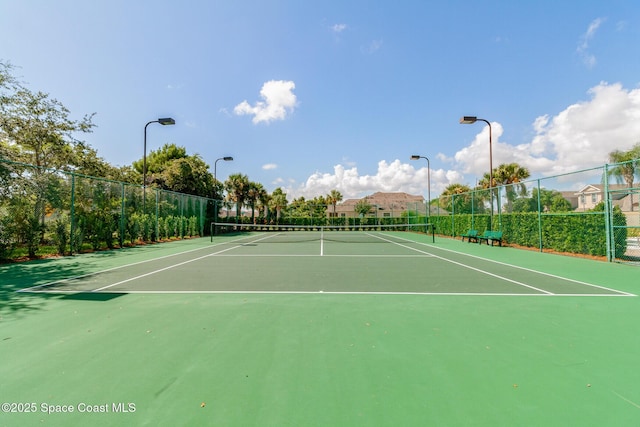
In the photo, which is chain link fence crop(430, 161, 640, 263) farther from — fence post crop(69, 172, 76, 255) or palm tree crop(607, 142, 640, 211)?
fence post crop(69, 172, 76, 255)

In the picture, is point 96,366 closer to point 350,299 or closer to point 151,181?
point 350,299

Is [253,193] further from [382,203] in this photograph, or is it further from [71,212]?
[382,203]

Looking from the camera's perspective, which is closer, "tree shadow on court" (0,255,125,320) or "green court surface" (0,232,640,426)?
"green court surface" (0,232,640,426)

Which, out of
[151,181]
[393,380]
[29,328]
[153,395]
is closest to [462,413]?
[393,380]

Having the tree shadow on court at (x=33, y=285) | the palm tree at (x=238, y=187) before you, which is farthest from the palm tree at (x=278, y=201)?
the tree shadow on court at (x=33, y=285)

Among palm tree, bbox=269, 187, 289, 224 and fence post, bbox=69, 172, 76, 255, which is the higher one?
palm tree, bbox=269, 187, 289, 224

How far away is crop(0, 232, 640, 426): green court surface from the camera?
2170mm

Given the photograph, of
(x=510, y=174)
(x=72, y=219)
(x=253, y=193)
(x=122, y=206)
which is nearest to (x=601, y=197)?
(x=72, y=219)

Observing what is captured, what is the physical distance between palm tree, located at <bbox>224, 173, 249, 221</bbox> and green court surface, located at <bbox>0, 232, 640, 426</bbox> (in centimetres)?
3181

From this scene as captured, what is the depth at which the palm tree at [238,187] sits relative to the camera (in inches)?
1465

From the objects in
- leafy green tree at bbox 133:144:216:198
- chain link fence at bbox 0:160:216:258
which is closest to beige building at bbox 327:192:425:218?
leafy green tree at bbox 133:144:216:198

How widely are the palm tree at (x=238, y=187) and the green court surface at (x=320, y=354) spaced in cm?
3181

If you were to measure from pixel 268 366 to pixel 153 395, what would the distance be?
918 mm

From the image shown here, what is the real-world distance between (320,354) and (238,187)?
1415 inches
